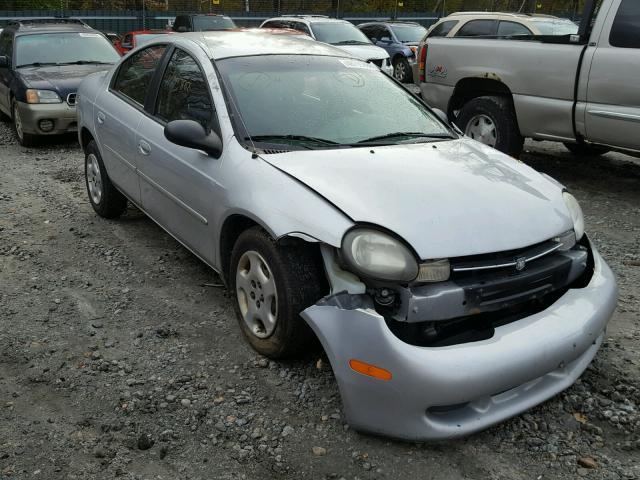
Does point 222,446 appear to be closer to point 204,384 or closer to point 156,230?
point 204,384

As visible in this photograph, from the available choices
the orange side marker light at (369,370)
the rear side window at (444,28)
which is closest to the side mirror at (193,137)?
the orange side marker light at (369,370)

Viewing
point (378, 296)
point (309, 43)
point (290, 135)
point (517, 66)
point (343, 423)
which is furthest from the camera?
point (517, 66)

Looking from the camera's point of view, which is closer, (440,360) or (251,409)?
(440,360)

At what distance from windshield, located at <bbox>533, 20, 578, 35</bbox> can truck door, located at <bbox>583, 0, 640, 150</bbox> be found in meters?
2.22

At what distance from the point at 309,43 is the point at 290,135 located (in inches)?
49.1

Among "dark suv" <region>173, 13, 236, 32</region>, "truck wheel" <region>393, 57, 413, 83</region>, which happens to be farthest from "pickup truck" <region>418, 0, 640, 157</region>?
"dark suv" <region>173, 13, 236, 32</region>

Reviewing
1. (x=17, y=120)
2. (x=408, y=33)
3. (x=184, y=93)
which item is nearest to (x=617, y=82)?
(x=184, y=93)

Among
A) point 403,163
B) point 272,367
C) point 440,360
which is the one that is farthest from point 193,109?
point 440,360

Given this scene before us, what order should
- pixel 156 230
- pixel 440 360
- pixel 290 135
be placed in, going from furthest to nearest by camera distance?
pixel 156 230 → pixel 290 135 → pixel 440 360

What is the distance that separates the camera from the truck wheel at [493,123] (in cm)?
714

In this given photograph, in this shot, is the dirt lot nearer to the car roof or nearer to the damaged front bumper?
the damaged front bumper

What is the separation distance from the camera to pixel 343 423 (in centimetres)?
296

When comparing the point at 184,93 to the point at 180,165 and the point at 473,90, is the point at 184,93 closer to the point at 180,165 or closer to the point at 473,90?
the point at 180,165

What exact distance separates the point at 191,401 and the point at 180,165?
1462 mm
